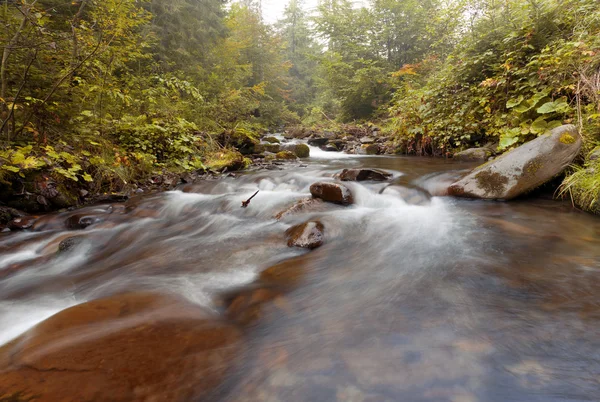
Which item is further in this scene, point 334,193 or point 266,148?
point 266,148

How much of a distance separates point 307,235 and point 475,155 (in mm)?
5281

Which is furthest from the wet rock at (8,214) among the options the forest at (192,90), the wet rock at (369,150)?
the wet rock at (369,150)

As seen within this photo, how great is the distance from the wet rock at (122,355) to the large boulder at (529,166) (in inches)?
150

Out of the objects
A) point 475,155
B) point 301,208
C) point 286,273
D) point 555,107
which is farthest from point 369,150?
point 286,273

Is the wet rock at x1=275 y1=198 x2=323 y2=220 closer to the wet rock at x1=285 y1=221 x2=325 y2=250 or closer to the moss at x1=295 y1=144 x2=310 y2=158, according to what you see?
the wet rock at x1=285 y1=221 x2=325 y2=250

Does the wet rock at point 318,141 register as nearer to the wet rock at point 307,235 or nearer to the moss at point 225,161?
the moss at point 225,161

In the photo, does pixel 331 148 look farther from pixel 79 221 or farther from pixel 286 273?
pixel 286 273

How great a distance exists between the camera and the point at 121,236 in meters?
3.86

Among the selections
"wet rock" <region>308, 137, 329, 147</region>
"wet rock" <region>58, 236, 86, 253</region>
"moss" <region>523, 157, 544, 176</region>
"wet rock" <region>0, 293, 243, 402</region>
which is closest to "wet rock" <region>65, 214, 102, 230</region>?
"wet rock" <region>58, 236, 86, 253</region>

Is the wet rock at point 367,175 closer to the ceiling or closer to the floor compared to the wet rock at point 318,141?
closer to the floor

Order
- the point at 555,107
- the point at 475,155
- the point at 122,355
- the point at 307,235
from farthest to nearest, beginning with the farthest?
the point at 475,155, the point at 555,107, the point at 307,235, the point at 122,355

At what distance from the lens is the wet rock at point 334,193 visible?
4.29m

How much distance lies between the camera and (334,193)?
14.1ft

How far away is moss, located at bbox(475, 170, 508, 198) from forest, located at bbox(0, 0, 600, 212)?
69 cm
